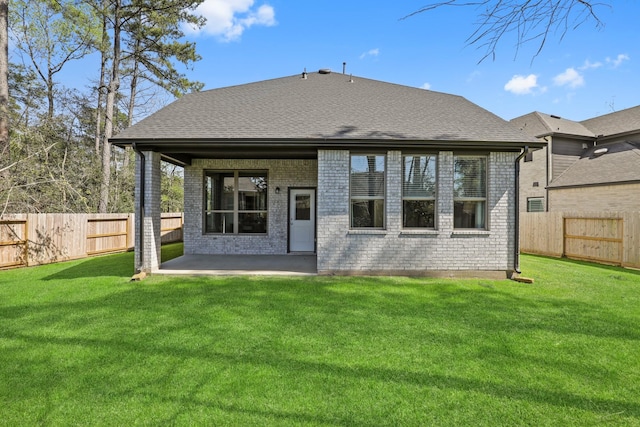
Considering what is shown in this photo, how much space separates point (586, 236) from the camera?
407 inches

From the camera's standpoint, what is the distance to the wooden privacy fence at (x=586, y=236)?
30.1ft

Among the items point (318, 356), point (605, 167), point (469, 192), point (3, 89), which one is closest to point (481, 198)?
point (469, 192)

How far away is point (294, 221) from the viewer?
34.8 feet

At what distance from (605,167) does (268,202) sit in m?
16.0

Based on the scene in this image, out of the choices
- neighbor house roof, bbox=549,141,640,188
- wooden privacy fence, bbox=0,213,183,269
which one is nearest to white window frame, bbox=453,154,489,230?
neighbor house roof, bbox=549,141,640,188

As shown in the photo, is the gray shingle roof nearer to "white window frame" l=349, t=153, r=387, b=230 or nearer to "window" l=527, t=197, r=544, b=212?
"white window frame" l=349, t=153, r=387, b=230

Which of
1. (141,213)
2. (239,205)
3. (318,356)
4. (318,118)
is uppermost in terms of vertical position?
(318,118)

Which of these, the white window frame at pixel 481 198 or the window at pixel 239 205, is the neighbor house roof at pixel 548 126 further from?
the window at pixel 239 205

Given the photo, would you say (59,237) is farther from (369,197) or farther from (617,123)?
(617,123)

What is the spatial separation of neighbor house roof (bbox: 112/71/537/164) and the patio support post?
1.60 feet

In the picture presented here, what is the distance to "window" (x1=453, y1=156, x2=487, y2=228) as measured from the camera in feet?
24.9

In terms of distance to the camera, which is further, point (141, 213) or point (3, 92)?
point (3, 92)

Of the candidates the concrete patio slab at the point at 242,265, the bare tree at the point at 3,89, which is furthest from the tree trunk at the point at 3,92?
the concrete patio slab at the point at 242,265

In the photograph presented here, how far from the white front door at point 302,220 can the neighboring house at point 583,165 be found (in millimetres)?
13094
